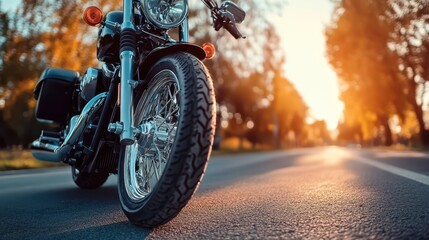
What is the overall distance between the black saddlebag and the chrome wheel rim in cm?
128

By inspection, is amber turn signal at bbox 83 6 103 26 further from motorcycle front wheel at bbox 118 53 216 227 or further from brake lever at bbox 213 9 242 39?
brake lever at bbox 213 9 242 39

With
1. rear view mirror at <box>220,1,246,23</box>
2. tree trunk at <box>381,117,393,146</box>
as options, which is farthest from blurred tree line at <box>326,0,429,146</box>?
rear view mirror at <box>220,1,246,23</box>

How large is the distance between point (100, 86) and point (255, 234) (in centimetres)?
199

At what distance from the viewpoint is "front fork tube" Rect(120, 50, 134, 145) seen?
7.89 feet

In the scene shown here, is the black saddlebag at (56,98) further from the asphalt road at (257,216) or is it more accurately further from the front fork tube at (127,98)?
the front fork tube at (127,98)

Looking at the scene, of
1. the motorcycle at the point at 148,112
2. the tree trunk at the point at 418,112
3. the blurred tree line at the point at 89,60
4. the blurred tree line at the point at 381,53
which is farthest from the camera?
the tree trunk at the point at 418,112

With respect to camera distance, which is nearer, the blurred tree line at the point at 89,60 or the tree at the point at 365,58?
the blurred tree line at the point at 89,60

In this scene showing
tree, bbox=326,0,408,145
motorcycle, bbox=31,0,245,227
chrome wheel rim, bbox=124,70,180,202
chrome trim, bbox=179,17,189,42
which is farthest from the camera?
tree, bbox=326,0,408,145

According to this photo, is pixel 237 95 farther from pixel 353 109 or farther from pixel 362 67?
pixel 362 67

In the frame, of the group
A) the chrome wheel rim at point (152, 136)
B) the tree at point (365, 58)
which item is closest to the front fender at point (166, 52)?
the chrome wheel rim at point (152, 136)

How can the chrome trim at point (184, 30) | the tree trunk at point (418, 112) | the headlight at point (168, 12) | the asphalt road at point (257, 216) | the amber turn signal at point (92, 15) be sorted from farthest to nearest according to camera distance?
the tree trunk at point (418, 112) < the chrome trim at point (184, 30) < the amber turn signal at point (92, 15) < the headlight at point (168, 12) < the asphalt road at point (257, 216)

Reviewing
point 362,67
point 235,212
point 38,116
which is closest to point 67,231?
point 235,212

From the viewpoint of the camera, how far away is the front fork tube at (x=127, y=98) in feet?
7.89

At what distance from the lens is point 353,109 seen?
25.4 m
